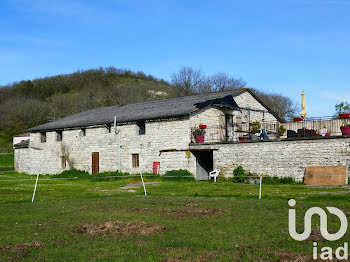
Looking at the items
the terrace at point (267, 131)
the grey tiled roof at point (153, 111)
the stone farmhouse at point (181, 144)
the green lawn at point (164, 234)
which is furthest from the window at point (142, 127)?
the green lawn at point (164, 234)

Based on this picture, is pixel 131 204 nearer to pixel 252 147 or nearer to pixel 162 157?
pixel 252 147

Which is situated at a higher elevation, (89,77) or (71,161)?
(89,77)

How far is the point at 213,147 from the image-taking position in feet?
80.5

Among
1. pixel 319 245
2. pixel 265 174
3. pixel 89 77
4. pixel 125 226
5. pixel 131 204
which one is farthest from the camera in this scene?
pixel 89 77

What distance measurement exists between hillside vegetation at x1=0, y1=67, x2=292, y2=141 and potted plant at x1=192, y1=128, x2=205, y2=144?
1939 centimetres

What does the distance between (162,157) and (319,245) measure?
2014 cm

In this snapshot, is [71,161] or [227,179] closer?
[227,179]

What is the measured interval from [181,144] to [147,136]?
3.16 metres

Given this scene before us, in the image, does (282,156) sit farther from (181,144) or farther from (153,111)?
(153,111)

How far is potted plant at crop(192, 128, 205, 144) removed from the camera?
24953mm

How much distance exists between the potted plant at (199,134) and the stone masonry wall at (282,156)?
0.99 m

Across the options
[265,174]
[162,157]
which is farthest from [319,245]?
[162,157]

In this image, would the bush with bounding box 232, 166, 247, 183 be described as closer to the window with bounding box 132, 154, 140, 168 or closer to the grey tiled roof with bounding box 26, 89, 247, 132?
the grey tiled roof with bounding box 26, 89, 247, 132

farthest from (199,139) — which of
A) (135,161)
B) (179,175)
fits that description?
(135,161)
